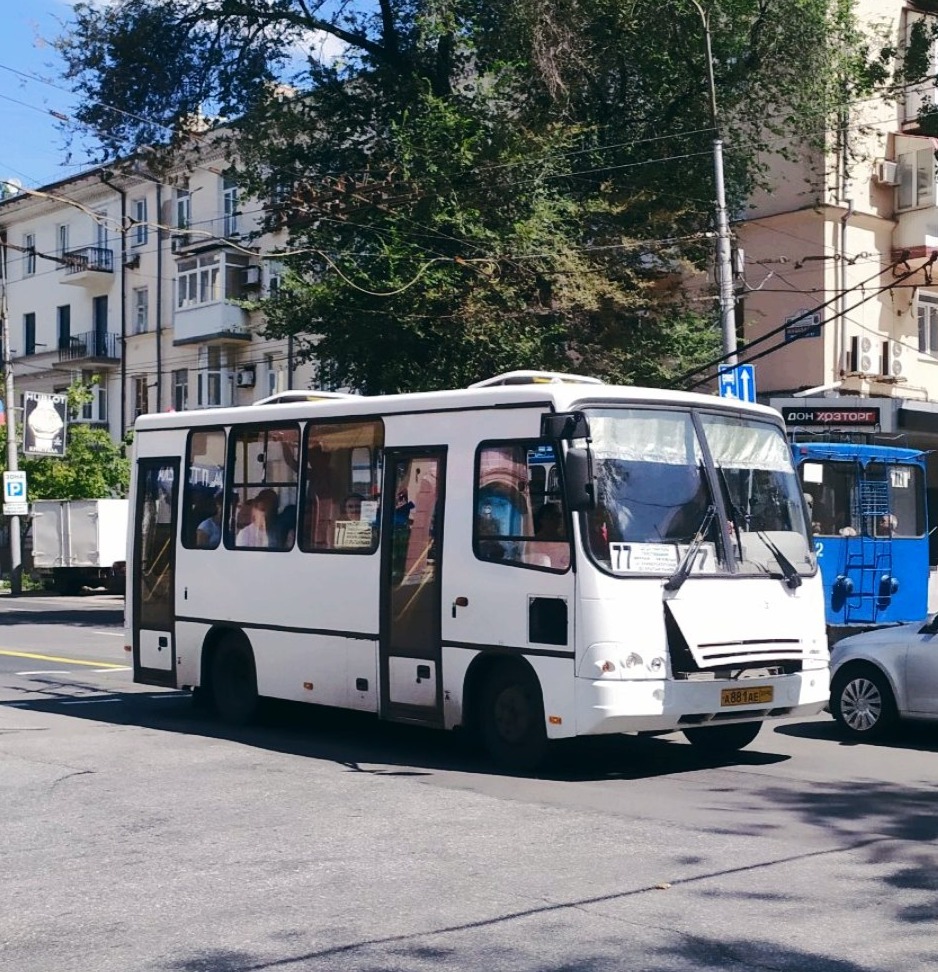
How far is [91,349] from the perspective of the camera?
56219mm

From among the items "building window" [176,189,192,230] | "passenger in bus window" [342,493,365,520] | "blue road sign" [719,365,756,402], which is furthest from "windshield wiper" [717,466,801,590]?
"building window" [176,189,192,230]

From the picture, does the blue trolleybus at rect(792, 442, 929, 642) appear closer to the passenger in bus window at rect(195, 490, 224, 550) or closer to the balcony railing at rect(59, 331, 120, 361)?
the passenger in bus window at rect(195, 490, 224, 550)

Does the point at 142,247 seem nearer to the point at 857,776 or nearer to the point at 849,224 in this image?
the point at 849,224

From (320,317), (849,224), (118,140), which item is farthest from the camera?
(849,224)

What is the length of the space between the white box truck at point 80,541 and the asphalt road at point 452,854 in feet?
90.7

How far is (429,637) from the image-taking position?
11.4 m

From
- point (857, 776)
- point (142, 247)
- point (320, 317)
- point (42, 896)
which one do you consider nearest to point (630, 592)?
point (857, 776)

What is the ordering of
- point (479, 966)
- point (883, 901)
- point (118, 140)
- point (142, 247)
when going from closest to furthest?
point (479, 966) < point (883, 901) < point (118, 140) < point (142, 247)

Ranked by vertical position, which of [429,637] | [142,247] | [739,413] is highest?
[142,247]

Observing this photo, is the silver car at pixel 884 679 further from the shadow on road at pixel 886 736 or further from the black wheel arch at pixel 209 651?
the black wheel arch at pixel 209 651

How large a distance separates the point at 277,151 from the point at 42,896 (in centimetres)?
2275

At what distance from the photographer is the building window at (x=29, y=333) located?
199ft

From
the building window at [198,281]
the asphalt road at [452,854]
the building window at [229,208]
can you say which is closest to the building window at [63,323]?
the building window at [198,281]

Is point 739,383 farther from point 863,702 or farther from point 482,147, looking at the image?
point 863,702
